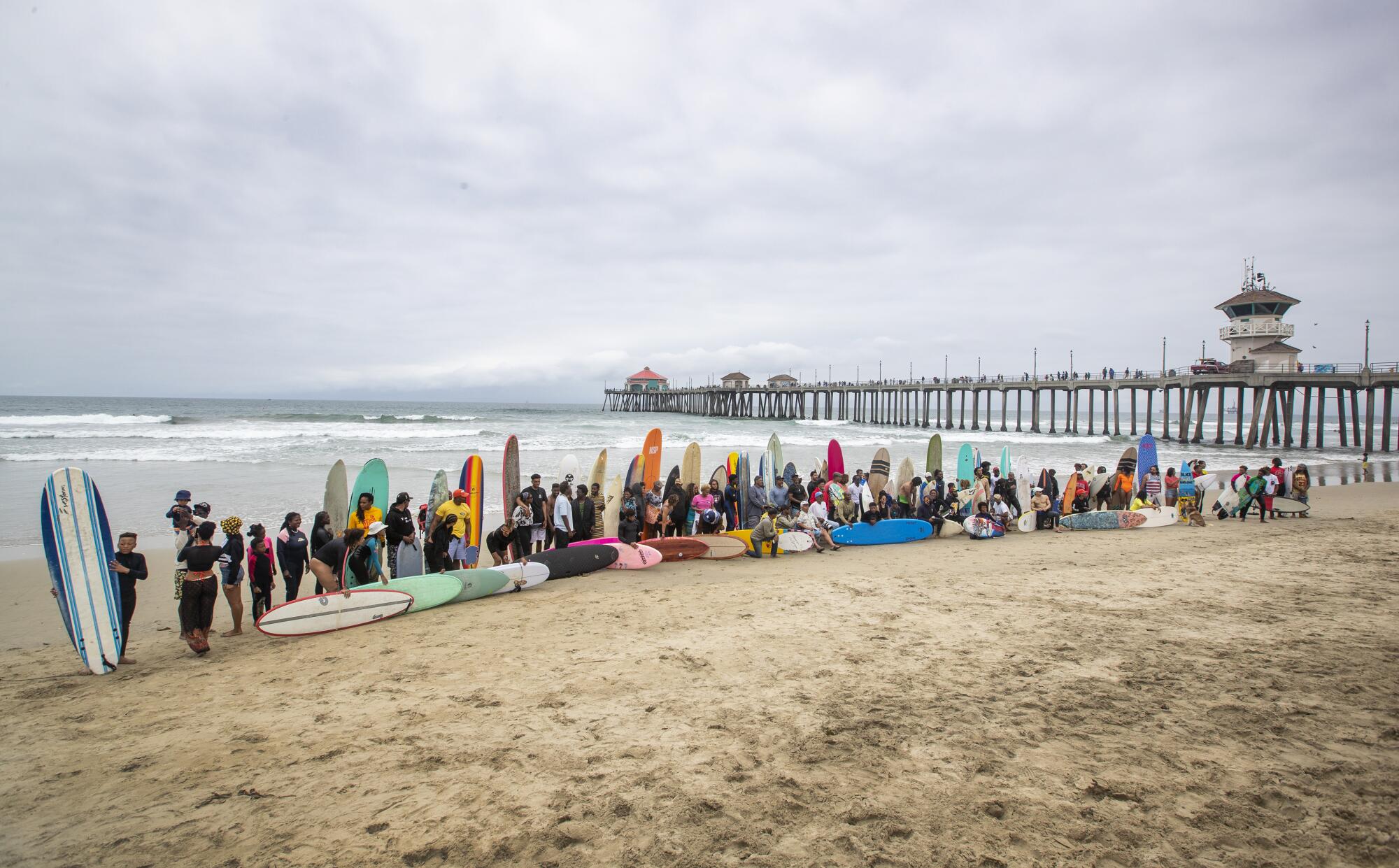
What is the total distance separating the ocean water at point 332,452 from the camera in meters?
12.7

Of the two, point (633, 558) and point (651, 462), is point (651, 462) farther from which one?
point (633, 558)

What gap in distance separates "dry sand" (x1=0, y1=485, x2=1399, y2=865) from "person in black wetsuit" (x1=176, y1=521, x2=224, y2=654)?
241mm

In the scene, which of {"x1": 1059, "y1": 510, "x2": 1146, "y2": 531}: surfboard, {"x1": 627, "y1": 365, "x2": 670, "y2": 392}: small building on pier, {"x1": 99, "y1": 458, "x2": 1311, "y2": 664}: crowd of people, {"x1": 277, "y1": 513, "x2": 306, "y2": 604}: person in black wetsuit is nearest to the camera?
{"x1": 99, "y1": 458, "x2": 1311, "y2": 664}: crowd of people

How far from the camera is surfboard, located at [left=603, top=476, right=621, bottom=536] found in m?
9.21

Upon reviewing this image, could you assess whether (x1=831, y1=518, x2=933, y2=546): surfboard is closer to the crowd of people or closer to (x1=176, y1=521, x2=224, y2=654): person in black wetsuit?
the crowd of people

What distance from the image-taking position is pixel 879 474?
1252cm

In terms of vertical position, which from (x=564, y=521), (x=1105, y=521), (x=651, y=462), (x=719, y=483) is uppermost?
(x=651, y=462)

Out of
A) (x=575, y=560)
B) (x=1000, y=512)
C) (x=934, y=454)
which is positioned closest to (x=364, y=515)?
(x=575, y=560)

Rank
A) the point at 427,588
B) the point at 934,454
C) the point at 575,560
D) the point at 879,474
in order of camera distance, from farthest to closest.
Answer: the point at 934,454, the point at 879,474, the point at 575,560, the point at 427,588

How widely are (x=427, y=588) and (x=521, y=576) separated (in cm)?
101

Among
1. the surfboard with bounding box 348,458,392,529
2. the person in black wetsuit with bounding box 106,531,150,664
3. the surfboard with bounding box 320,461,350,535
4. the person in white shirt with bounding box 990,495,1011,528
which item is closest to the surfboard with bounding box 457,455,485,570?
the surfboard with bounding box 348,458,392,529

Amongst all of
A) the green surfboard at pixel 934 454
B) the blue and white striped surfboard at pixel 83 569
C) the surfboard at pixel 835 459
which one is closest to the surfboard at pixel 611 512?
the surfboard at pixel 835 459

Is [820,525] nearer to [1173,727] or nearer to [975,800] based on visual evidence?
[1173,727]

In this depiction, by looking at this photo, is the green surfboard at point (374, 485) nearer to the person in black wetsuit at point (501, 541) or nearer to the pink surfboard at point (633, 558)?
the person in black wetsuit at point (501, 541)
